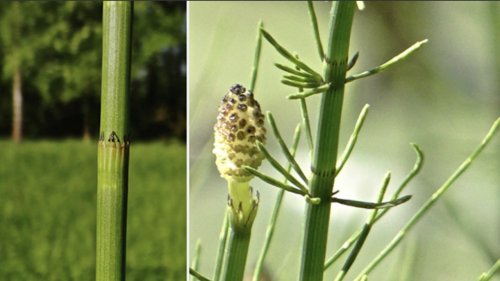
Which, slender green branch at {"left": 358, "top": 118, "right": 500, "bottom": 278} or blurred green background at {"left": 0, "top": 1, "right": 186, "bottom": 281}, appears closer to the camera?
slender green branch at {"left": 358, "top": 118, "right": 500, "bottom": 278}

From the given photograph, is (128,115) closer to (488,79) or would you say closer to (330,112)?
(330,112)

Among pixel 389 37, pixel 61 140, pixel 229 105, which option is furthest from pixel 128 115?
pixel 61 140

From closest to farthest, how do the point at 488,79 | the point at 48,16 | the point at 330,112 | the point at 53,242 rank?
the point at 330,112 < the point at 488,79 < the point at 53,242 < the point at 48,16

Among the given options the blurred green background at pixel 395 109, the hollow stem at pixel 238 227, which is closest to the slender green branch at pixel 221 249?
the hollow stem at pixel 238 227

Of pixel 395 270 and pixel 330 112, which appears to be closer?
pixel 330 112

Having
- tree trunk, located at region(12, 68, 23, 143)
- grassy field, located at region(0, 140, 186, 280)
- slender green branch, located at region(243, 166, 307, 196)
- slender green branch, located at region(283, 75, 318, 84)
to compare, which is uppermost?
slender green branch, located at region(283, 75, 318, 84)

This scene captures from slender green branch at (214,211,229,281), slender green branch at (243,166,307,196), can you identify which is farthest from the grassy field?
slender green branch at (243,166,307,196)

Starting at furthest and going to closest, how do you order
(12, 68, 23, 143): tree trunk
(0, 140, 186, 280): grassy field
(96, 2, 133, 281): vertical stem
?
1. (12, 68, 23, 143): tree trunk
2. (0, 140, 186, 280): grassy field
3. (96, 2, 133, 281): vertical stem

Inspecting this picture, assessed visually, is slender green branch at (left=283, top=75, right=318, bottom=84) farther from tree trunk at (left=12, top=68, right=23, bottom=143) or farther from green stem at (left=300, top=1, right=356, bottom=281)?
tree trunk at (left=12, top=68, right=23, bottom=143)
